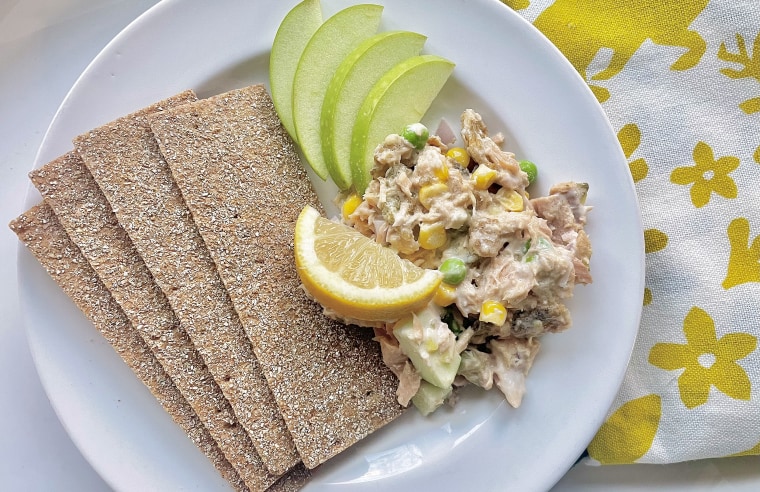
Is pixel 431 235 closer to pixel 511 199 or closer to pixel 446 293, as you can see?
pixel 446 293

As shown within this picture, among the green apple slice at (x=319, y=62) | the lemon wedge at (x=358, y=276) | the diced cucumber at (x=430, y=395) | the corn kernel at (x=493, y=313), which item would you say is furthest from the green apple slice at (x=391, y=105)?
the diced cucumber at (x=430, y=395)

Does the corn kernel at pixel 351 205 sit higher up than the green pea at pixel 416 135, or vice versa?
the green pea at pixel 416 135

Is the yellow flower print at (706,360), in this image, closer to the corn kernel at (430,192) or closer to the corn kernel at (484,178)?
the corn kernel at (484,178)

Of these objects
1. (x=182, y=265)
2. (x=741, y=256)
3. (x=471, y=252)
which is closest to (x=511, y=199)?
(x=471, y=252)

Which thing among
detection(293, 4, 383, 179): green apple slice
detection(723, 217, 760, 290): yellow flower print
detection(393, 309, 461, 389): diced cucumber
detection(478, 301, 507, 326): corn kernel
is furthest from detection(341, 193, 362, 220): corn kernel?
detection(723, 217, 760, 290): yellow flower print

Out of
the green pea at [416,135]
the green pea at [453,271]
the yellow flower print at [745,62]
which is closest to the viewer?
the green pea at [453,271]

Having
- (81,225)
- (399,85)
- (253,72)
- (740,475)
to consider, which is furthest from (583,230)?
(81,225)

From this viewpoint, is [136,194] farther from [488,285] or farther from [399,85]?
[488,285]
